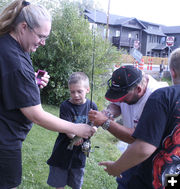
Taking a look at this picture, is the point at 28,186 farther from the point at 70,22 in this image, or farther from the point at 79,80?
the point at 70,22

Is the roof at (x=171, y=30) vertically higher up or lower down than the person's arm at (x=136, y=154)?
lower down

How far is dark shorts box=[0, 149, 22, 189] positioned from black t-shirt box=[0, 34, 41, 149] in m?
0.08

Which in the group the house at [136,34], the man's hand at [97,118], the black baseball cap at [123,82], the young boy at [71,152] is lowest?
the house at [136,34]

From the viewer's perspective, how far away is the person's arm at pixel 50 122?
1804 millimetres

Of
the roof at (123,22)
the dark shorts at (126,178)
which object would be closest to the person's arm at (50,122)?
the dark shorts at (126,178)

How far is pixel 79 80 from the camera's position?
Answer: 115 inches

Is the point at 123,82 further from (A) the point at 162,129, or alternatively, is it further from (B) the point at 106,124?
(A) the point at 162,129

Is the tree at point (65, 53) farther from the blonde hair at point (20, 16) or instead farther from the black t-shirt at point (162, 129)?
the black t-shirt at point (162, 129)

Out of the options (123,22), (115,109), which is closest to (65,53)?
Result: (115,109)

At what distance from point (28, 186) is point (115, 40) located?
43313 mm

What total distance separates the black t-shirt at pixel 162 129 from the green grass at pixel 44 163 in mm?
2333

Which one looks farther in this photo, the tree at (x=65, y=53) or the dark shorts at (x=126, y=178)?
the tree at (x=65, y=53)

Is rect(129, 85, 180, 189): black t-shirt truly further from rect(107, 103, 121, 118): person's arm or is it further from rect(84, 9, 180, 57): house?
rect(84, 9, 180, 57): house

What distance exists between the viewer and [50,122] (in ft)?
6.36
